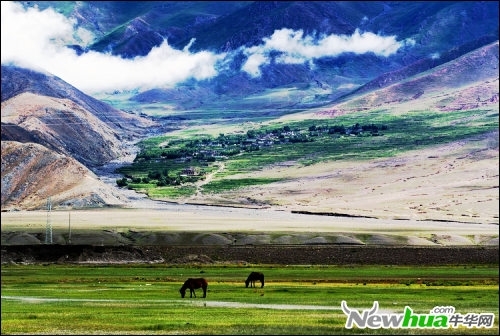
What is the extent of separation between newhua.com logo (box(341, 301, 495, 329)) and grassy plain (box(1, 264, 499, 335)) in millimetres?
632

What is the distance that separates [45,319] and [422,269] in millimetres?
62833

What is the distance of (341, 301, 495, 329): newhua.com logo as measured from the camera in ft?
153

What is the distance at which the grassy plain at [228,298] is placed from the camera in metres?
49.8

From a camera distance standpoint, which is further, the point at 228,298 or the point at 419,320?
the point at 228,298

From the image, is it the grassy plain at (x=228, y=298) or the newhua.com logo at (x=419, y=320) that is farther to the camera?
the grassy plain at (x=228, y=298)

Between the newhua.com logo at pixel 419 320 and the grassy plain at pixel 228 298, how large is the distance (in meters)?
0.63

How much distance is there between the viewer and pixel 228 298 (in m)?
70.3

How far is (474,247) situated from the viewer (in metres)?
150

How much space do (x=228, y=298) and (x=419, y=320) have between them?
953 inches

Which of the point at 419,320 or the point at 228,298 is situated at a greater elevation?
the point at 419,320

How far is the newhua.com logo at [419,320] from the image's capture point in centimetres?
4675

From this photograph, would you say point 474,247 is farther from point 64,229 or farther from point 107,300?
point 107,300

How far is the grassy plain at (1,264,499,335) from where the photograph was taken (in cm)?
4984

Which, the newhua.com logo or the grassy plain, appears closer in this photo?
the newhua.com logo
